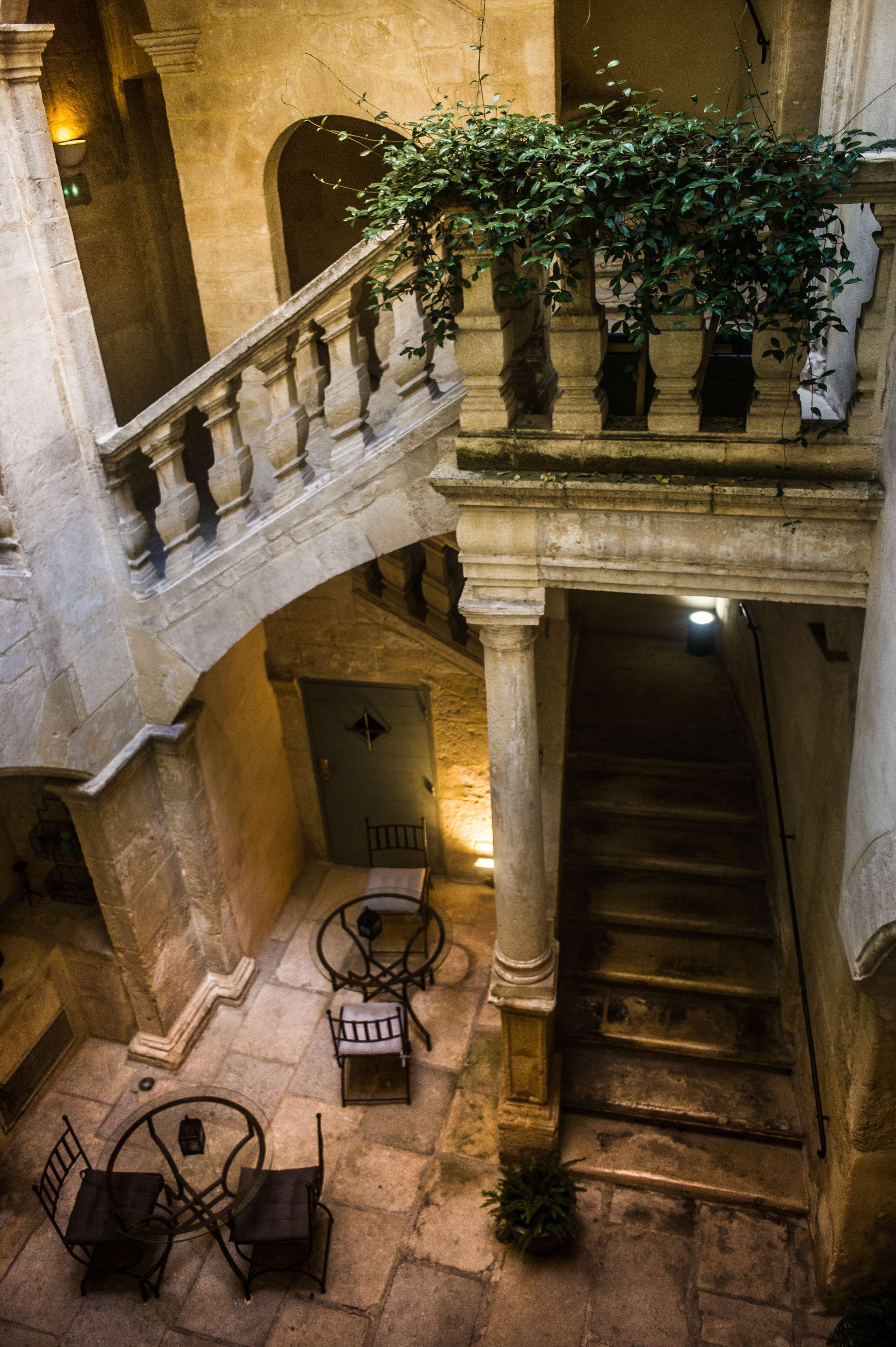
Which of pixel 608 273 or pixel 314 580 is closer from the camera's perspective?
pixel 314 580

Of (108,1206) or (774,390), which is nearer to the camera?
(774,390)

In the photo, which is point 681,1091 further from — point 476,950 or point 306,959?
point 306,959

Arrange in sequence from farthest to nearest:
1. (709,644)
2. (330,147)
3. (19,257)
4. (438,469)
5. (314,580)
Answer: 1. (709,644)
2. (330,147)
3. (314,580)
4. (19,257)
5. (438,469)

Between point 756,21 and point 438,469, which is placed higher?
point 756,21

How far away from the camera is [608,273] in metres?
7.79

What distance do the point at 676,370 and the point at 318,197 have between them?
15.4 feet

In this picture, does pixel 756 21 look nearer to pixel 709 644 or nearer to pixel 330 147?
pixel 330 147

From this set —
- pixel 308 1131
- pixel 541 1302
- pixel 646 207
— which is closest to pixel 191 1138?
pixel 308 1131

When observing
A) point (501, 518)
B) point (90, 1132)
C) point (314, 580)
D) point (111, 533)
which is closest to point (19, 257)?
point (111, 533)

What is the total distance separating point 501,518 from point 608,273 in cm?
419

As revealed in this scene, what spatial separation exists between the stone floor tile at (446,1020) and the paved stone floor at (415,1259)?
0.02m

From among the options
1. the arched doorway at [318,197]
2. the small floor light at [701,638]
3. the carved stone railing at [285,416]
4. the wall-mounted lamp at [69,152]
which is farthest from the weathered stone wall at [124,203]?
the small floor light at [701,638]

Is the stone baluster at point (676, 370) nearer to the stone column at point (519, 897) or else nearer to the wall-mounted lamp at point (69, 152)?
the stone column at point (519, 897)

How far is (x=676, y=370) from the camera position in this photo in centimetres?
390
